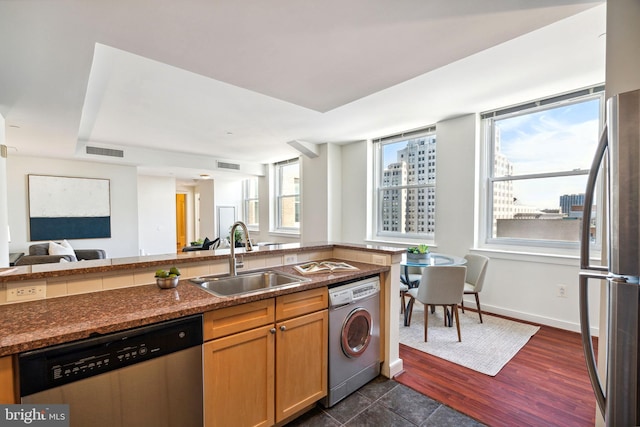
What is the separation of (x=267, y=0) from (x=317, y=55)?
0.53 meters

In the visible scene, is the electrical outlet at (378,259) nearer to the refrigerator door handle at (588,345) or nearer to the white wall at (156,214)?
the refrigerator door handle at (588,345)

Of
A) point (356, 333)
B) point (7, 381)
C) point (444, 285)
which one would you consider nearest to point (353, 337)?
point (356, 333)

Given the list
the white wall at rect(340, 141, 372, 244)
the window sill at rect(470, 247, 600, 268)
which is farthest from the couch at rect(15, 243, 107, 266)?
the window sill at rect(470, 247, 600, 268)

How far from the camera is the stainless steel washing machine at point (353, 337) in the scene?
1937 mm

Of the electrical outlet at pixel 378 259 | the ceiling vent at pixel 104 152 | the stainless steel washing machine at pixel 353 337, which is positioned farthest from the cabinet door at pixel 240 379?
the ceiling vent at pixel 104 152

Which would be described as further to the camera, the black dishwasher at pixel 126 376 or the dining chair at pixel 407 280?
the dining chair at pixel 407 280

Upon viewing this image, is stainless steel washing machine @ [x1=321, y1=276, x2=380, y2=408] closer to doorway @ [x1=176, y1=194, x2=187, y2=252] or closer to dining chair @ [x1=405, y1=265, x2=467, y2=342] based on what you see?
dining chair @ [x1=405, y1=265, x2=467, y2=342]

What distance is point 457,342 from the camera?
9.55 feet

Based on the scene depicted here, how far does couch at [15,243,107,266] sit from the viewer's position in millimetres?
3865

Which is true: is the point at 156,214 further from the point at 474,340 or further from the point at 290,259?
the point at 474,340

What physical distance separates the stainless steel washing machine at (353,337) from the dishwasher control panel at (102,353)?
92 centimetres

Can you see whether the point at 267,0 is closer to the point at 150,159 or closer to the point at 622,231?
the point at 622,231

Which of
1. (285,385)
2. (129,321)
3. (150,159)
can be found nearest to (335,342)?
(285,385)

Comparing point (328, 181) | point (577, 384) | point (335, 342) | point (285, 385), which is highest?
point (328, 181)
